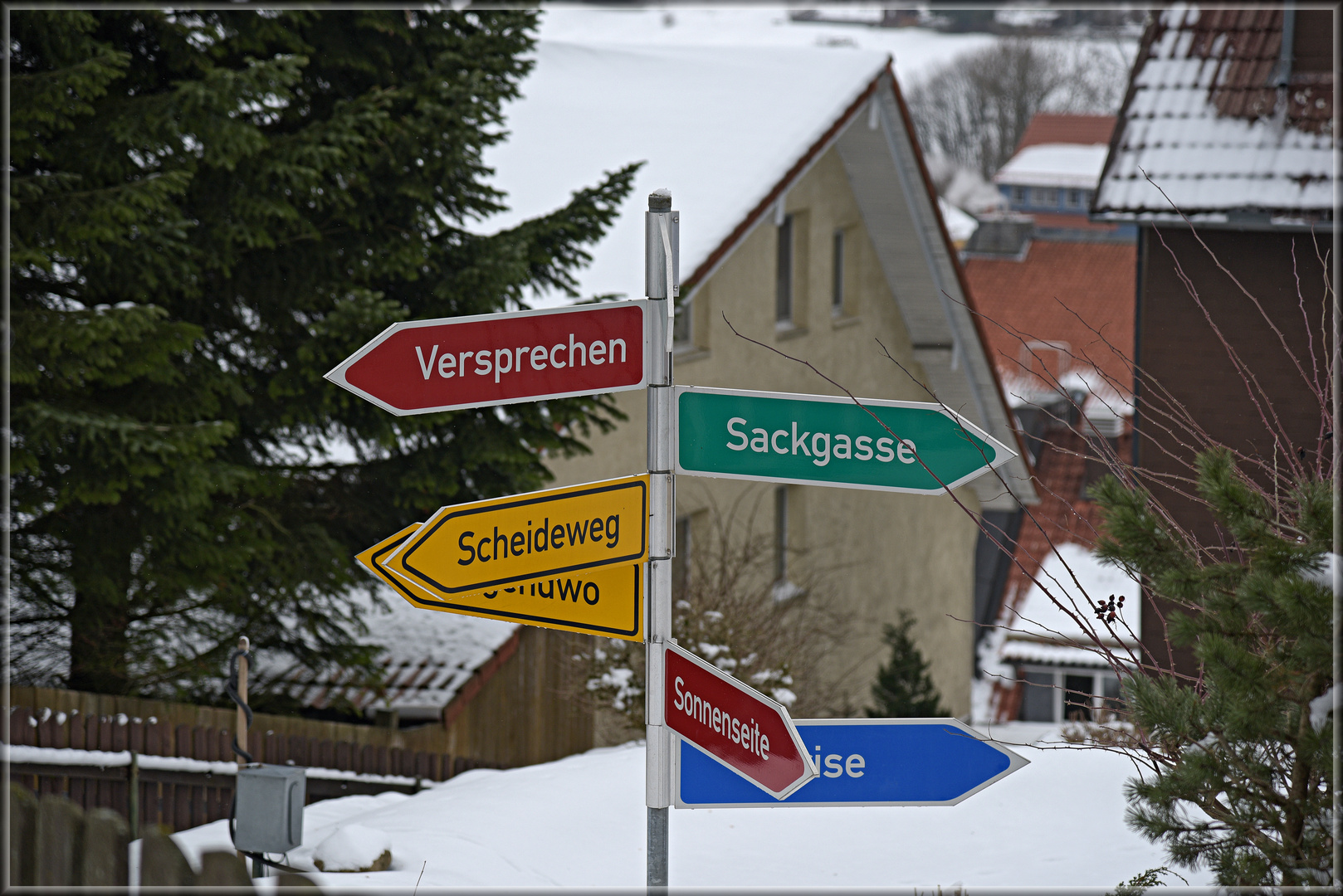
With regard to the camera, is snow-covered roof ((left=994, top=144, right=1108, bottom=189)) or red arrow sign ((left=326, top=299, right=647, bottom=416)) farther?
snow-covered roof ((left=994, top=144, right=1108, bottom=189))

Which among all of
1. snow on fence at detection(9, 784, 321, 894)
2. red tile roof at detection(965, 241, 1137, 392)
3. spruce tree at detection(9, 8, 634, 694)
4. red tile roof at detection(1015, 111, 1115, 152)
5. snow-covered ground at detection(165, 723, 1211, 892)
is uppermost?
red tile roof at detection(1015, 111, 1115, 152)

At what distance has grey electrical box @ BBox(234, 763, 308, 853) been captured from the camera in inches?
210

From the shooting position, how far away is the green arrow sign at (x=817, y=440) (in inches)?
121

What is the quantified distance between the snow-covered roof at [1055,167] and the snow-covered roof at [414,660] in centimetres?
4700

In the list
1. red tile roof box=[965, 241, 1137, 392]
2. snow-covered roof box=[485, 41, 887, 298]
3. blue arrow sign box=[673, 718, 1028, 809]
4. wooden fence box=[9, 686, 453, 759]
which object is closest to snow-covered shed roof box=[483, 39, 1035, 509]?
snow-covered roof box=[485, 41, 887, 298]

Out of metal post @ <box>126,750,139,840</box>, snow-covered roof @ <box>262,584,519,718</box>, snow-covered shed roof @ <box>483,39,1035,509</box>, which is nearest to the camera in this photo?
metal post @ <box>126,750,139,840</box>

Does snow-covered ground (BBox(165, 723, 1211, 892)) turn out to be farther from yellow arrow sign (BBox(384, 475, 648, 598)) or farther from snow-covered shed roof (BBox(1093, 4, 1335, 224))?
snow-covered shed roof (BBox(1093, 4, 1335, 224))

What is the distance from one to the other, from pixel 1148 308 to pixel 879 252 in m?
6.74

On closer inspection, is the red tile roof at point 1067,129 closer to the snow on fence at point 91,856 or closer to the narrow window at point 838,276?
the narrow window at point 838,276

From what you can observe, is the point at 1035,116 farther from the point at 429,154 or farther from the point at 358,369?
the point at 358,369

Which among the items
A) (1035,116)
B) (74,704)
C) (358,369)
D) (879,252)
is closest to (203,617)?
(74,704)

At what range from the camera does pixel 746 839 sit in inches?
230

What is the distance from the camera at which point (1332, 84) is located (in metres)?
9.76

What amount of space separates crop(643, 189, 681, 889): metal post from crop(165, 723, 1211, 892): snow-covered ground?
2.00m
